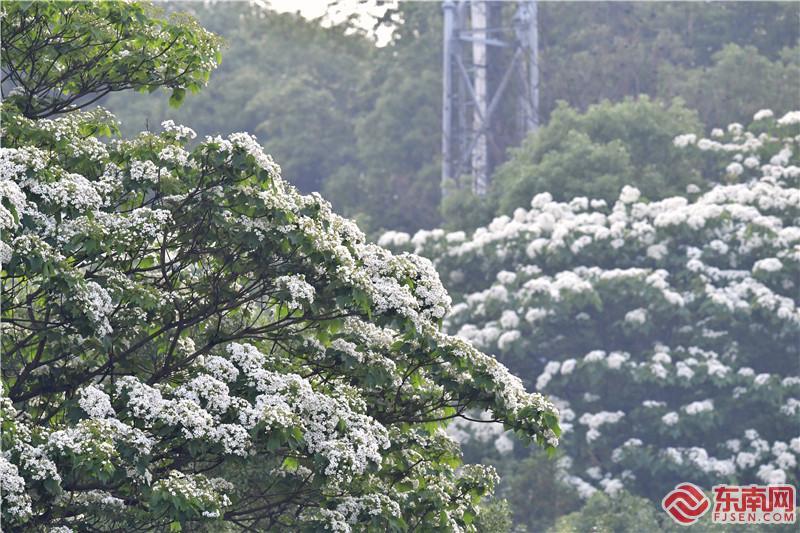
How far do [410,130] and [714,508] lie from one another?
17523 mm

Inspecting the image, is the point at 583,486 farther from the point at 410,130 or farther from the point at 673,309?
the point at 410,130

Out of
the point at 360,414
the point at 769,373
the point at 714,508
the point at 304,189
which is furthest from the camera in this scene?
the point at 304,189

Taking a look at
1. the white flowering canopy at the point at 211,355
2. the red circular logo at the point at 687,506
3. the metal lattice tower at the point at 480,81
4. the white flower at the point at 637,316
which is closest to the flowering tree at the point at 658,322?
the white flower at the point at 637,316

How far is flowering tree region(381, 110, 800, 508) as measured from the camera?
16.8 m

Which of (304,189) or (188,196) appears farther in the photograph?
(304,189)

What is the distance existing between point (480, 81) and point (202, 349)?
18.2 metres

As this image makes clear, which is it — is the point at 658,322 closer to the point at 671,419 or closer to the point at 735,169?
the point at 671,419

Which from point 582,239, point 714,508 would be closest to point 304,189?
point 582,239

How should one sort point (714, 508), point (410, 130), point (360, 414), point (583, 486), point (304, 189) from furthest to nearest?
point (304, 189)
point (410, 130)
point (583, 486)
point (714, 508)
point (360, 414)

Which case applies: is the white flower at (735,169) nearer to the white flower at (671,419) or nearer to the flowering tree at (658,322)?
the flowering tree at (658,322)

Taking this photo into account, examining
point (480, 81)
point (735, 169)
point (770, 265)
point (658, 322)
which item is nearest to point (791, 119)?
point (735, 169)

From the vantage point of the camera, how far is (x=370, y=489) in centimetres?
760

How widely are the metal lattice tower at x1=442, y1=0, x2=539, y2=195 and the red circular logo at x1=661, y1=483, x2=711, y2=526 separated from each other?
392 inches

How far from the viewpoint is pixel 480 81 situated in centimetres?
2559
